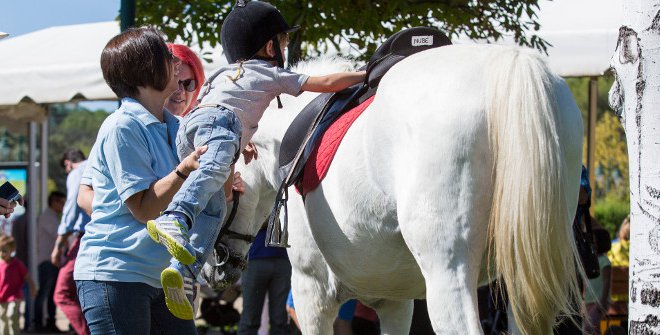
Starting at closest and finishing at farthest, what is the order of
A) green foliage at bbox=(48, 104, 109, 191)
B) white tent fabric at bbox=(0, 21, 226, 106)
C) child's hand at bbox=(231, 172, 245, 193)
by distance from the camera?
child's hand at bbox=(231, 172, 245, 193)
white tent fabric at bbox=(0, 21, 226, 106)
green foliage at bbox=(48, 104, 109, 191)

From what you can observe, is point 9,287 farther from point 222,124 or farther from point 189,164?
point 189,164

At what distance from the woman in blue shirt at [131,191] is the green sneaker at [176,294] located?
111mm

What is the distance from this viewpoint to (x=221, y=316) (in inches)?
375

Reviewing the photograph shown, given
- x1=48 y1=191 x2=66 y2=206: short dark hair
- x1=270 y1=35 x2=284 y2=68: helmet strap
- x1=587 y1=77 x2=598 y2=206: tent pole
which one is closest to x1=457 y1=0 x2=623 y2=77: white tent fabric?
x1=587 y1=77 x2=598 y2=206: tent pole

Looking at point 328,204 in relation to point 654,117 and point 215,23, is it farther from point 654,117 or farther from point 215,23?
point 215,23

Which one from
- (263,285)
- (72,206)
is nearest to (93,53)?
(72,206)

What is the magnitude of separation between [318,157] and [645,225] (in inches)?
50.4

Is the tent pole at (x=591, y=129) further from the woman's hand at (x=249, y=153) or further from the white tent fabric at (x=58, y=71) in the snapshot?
the woman's hand at (x=249, y=153)

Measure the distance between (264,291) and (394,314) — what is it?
3174 millimetres

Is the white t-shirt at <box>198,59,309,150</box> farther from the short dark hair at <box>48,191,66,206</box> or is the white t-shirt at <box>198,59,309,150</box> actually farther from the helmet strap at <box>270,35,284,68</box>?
the short dark hair at <box>48,191,66,206</box>

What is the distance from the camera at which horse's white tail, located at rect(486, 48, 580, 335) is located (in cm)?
287

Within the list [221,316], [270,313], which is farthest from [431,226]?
[221,316]

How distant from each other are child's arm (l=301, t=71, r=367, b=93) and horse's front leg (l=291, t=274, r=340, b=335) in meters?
0.82

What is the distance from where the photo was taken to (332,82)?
3824mm
